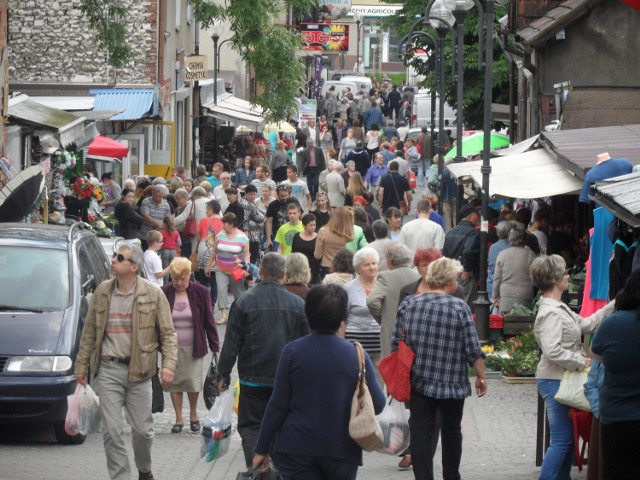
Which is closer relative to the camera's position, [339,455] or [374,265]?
[339,455]

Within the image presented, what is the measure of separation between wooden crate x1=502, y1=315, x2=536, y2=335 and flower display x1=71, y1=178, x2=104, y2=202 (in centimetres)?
803

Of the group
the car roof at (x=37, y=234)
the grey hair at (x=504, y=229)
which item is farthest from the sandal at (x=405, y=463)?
the grey hair at (x=504, y=229)

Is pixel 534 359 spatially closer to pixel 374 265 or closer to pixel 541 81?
pixel 374 265

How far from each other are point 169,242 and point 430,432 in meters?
10.9

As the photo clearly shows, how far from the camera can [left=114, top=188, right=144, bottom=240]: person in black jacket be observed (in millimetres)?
20250

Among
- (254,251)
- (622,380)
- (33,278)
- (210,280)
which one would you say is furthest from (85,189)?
(622,380)

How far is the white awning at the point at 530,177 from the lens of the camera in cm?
1461

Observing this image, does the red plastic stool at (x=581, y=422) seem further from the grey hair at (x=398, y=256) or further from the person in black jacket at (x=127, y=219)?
the person in black jacket at (x=127, y=219)

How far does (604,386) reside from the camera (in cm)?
717

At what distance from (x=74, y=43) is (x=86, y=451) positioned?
21.5 m

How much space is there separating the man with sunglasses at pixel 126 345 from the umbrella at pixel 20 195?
23.9ft

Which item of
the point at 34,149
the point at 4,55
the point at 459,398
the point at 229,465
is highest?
the point at 4,55

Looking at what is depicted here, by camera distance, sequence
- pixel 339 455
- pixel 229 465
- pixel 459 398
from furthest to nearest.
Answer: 1. pixel 229 465
2. pixel 459 398
3. pixel 339 455

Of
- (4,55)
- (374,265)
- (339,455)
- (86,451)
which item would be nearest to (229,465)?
(86,451)
